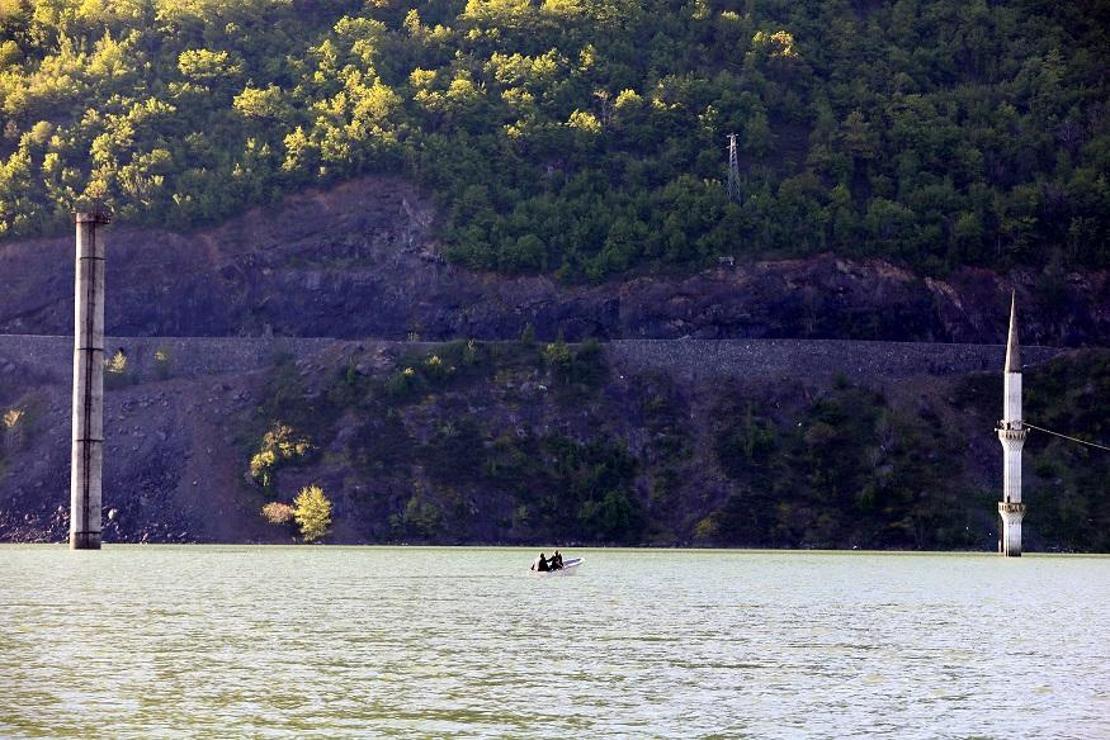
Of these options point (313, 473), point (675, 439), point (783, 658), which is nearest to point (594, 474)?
point (675, 439)

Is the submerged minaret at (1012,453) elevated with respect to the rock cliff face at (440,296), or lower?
lower

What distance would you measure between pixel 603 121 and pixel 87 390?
276ft

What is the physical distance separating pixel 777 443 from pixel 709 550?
558 inches

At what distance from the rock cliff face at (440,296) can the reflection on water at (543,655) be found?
69.5m

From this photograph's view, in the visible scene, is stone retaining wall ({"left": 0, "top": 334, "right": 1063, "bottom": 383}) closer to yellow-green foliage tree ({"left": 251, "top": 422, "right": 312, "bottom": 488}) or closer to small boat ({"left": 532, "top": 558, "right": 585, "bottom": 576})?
yellow-green foliage tree ({"left": 251, "top": 422, "right": 312, "bottom": 488})

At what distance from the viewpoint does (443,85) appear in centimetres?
18525

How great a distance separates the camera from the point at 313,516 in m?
130

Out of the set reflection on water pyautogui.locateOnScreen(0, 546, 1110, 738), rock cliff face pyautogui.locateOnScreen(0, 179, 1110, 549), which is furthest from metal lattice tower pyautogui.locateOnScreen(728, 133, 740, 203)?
reflection on water pyautogui.locateOnScreen(0, 546, 1110, 738)

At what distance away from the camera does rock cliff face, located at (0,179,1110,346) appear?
157750mm

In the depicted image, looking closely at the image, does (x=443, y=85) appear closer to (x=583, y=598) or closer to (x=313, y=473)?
(x=313, y=473)

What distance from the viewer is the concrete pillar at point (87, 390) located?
105875mm

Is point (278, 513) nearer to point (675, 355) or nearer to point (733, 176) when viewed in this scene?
point (675, 355)

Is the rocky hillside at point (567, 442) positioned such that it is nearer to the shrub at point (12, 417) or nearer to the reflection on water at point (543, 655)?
the shrub at point (12, 417)

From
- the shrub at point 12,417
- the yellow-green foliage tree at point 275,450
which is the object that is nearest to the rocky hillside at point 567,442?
the shrub at point 12,417
